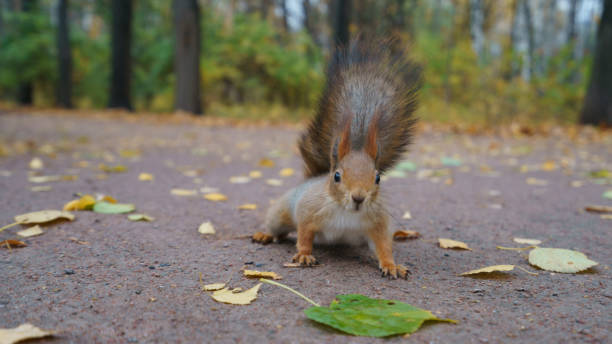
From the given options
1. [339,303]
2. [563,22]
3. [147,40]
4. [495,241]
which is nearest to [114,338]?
[339,303]

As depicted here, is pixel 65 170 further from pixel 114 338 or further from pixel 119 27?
pixel 119 27

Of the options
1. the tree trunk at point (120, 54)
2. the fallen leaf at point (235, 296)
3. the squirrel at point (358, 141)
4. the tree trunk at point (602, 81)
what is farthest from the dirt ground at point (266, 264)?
the tree trunk at point (120, 54)

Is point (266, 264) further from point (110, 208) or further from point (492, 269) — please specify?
point (110, 208)

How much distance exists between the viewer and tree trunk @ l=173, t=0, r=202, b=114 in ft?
Result: 34.9

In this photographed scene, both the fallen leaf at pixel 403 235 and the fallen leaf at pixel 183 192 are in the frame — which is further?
the fallen leaf at pixel 183 192

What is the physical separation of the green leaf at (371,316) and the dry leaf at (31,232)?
4.69 ft

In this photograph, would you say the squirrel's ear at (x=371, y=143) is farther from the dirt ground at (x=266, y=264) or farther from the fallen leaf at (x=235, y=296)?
the fallen leaf at (x=235, y=296)

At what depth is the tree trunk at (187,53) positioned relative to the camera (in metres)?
10.6

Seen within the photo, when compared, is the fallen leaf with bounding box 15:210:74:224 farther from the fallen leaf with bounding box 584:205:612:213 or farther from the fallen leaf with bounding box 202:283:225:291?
the fallen leaf with bounding box 584:205:612:213

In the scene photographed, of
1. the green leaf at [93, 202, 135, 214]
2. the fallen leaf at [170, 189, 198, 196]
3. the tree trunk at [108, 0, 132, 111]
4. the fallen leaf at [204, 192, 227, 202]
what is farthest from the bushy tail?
the tree trunk at [108, 0, 132, 111]

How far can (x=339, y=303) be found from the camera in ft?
4.69

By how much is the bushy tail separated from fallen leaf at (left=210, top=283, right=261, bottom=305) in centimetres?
62

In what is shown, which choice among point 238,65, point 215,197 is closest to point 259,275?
point 215,197

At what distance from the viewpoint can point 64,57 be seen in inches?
545
